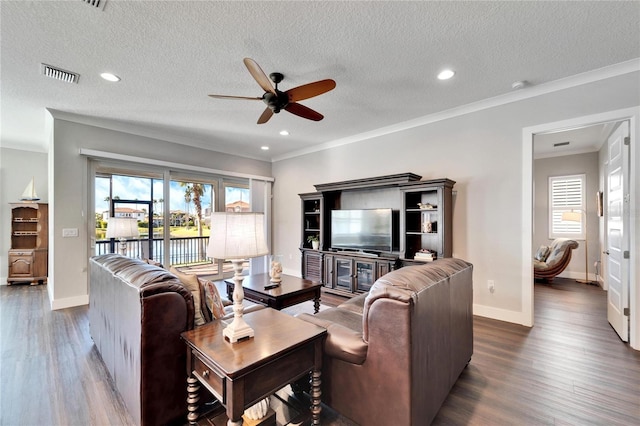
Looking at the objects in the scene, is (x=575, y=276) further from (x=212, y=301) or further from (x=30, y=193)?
(x=30, y=193)

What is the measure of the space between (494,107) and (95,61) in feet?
14.6

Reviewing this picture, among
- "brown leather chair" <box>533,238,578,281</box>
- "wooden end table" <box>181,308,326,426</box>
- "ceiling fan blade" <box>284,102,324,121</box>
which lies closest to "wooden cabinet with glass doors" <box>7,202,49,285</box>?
"ceiling fan blade" <box>284,102,324,121</box>

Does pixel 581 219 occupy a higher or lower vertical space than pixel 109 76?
lower

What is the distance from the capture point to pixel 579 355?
2.53m

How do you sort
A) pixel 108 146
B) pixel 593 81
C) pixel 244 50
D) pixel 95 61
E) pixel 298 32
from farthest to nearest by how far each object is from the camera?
pixel 108 146 < pixel 593 81 < pixel 95 61 < pixel 244 50 < pixel 298 32

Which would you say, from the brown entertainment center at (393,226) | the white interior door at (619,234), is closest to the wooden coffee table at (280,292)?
the brown entertainment center at (393,226)

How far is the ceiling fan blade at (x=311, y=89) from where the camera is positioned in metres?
2.35

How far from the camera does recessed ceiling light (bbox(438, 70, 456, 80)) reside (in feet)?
9.20

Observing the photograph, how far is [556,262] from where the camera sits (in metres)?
5.18

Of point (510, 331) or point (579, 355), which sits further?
point (510, 331)

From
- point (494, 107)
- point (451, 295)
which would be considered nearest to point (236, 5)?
point (451, 295)

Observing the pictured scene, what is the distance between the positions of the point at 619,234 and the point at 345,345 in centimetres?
334

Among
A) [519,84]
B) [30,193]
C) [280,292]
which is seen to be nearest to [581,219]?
[519,84]

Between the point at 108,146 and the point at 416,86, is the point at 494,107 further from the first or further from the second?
the point at 108,146
